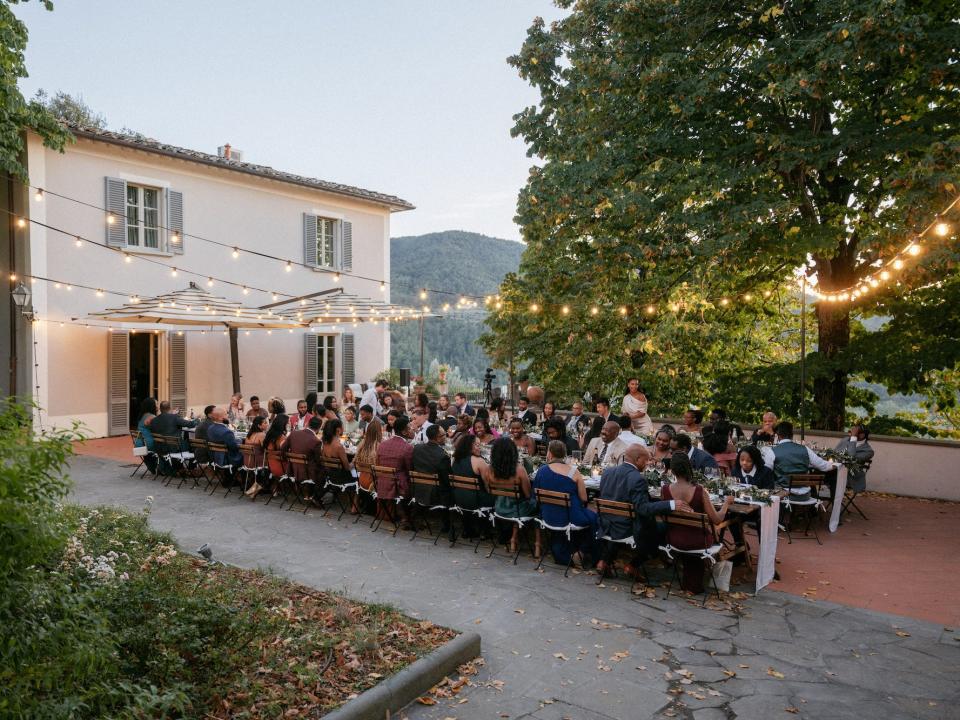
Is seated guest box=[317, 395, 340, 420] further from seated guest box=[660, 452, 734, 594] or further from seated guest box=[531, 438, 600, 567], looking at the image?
seated guest box=[660, 452, 734, 594]

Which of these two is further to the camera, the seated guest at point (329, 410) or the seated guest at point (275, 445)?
the seated guest at point (329, 410)

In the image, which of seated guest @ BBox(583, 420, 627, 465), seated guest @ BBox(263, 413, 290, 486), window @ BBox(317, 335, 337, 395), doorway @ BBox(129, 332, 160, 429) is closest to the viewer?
seated guest @ BBox(583, 420, 627, 465)

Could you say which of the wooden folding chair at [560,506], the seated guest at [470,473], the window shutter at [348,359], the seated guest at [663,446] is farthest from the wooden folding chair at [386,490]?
the window shutter at [348,359]

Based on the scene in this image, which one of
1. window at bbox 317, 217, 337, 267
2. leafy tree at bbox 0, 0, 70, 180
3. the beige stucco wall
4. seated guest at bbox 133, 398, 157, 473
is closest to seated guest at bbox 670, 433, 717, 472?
seated guest at bbox 133, 398, 157, 473

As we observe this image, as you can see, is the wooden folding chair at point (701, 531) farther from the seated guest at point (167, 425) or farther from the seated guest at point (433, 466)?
the seated guest at point (167, 425)

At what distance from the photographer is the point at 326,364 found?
68.4 ft

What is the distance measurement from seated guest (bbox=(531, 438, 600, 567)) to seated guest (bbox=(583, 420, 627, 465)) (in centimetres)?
128

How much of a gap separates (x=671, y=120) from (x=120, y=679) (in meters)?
11.5

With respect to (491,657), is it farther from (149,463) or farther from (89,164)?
(89,164)

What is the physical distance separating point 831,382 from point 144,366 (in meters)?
15.9

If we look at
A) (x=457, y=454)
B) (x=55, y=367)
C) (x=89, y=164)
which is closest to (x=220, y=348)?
(x=55, y=367)

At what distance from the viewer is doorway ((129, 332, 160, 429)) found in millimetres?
17078

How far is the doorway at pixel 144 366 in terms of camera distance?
17.1 metres

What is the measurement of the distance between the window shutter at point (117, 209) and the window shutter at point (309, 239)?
5.16 meters
